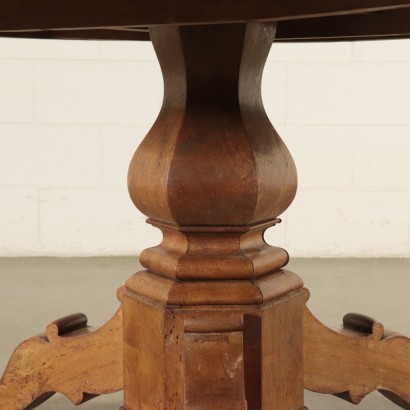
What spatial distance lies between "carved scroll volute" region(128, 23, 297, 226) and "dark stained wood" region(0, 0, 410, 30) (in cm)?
20

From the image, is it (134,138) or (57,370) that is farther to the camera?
(134,138)

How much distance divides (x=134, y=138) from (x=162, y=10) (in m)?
2.12

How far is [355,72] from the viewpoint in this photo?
285 centimetres

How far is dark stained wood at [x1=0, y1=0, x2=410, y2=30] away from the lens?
0.70 meters

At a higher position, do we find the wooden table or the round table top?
the round table top

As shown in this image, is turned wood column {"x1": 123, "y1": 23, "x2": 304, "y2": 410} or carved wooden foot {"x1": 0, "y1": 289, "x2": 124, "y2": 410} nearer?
turned wood column {"x1": 123, "y1": 23, "x2": 304, "y2": 410}

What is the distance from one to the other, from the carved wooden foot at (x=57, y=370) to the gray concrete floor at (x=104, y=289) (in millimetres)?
434

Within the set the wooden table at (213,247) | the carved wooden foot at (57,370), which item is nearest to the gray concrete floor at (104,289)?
the carved wooden foot at (57,370)

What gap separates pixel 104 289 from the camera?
2379 millimetres

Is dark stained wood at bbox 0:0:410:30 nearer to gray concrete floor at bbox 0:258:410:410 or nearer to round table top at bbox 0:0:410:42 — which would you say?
round table top at bbox 0:0:410:42

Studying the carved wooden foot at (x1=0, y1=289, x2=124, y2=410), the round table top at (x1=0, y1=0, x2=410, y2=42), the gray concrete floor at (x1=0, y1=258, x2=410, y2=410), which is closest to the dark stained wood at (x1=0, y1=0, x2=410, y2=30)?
the round table top at (x1=0, y1=0, x2=410, y2=42)

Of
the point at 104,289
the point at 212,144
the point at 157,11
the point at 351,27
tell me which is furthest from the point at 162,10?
the point at 104,289

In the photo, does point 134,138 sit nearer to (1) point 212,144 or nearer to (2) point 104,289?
(2) point 104,289

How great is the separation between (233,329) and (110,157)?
1.95 m
